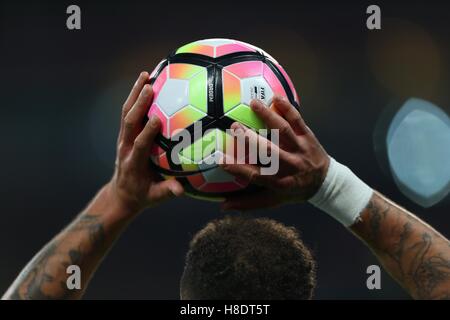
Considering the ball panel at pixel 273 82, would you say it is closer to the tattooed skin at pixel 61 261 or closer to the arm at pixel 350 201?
the arm at pixel 350 201

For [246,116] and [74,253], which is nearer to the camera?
[74,253]

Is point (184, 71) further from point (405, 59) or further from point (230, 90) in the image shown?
point (405, 59)

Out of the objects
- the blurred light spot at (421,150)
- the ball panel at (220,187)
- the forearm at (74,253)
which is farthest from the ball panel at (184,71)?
the blurred light spot at (421,150)

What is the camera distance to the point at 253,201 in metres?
2.44

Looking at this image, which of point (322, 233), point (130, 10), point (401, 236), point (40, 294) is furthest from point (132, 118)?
point (130, 10)

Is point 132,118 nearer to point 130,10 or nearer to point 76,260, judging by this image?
point 76,260

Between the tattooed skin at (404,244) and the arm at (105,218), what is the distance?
0.69m

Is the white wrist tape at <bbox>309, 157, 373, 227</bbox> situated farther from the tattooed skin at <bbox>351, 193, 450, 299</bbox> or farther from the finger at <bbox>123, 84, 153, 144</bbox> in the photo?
the finger at <bbox>123, 84, 153, 144</bbox>

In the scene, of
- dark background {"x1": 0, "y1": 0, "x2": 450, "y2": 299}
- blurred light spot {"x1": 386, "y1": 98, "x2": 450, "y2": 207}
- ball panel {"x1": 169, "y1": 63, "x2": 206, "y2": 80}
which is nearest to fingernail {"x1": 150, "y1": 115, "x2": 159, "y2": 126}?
ball panel {"x1": 169, "y1": 63, "x2": 206, "y2": 80}

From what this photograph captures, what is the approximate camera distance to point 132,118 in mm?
2432

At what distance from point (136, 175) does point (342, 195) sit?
2.46 feet

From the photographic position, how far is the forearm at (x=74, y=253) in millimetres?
2182

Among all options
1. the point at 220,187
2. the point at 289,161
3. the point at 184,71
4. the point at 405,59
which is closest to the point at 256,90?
the point at 184,71

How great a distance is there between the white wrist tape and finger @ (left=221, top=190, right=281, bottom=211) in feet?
0.48
